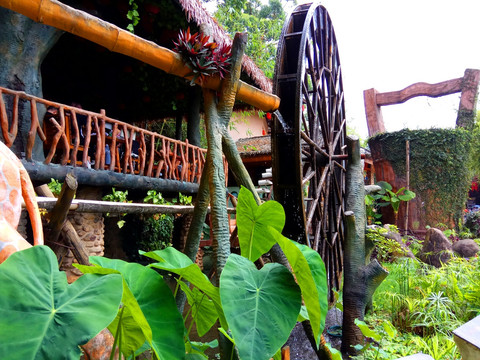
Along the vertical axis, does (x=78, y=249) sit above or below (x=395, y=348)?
above

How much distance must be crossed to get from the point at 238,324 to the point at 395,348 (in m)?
3.79

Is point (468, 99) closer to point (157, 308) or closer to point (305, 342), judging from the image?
point (305, 342)

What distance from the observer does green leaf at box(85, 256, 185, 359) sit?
3.14 ft

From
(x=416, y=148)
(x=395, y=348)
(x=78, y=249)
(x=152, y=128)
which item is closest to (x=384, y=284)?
(x=395, y=348)

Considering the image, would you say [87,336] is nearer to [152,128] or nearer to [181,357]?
[181,357]

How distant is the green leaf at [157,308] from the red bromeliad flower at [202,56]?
3.77ft

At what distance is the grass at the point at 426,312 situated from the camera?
3.93 m

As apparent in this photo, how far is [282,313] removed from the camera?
1.04m

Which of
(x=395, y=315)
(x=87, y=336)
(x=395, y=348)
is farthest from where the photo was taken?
(x=395, y=315)

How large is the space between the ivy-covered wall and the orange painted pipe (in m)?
11.7

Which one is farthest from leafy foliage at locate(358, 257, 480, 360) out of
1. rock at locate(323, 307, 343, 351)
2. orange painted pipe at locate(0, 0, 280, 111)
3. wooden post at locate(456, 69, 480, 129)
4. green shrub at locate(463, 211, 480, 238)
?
wooden post at locate(456, 69, 480, 129)

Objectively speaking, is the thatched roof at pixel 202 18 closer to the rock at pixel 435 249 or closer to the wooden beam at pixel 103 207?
the wooden beam at pixel 103 207

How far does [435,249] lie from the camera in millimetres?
8641

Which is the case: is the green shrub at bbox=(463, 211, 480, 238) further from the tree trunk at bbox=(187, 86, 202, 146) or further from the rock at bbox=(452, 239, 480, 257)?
the tree trunk at bbox=(187, 86, 202, 146)
